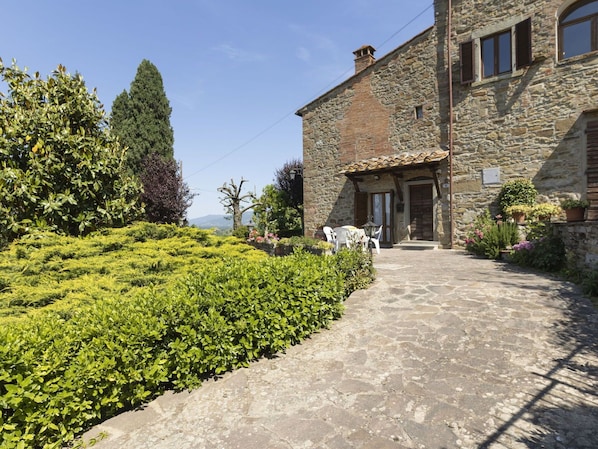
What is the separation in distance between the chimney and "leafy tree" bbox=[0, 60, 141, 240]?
10630 mm

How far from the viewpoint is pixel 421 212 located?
1217cm

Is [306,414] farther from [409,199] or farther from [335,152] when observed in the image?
[335,152]

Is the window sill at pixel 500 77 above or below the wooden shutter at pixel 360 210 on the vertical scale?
above

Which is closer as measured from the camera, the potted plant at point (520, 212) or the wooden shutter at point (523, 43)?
the potted plant at point (520, 212)

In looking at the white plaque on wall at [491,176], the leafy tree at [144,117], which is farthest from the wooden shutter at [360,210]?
the leafy tree at [144,117]

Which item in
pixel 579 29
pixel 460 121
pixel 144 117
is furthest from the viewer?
pixel 144 117

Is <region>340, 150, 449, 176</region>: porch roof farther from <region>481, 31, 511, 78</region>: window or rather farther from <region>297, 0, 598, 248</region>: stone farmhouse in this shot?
<region>481, 31, 511, 78</region>: window

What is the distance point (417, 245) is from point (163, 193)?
9898 millimetres

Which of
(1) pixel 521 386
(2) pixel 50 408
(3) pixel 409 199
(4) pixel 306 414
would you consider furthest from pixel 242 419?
(3) pixel 409 199

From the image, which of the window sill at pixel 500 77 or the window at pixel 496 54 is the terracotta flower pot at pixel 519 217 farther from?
the window at pixel 496 54

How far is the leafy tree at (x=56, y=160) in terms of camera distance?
6.31 meters

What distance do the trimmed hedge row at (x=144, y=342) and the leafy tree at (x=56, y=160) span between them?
4160mm

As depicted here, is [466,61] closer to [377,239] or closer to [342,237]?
[377,239]

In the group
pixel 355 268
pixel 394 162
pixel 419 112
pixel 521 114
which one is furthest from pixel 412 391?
pixel 419 112
